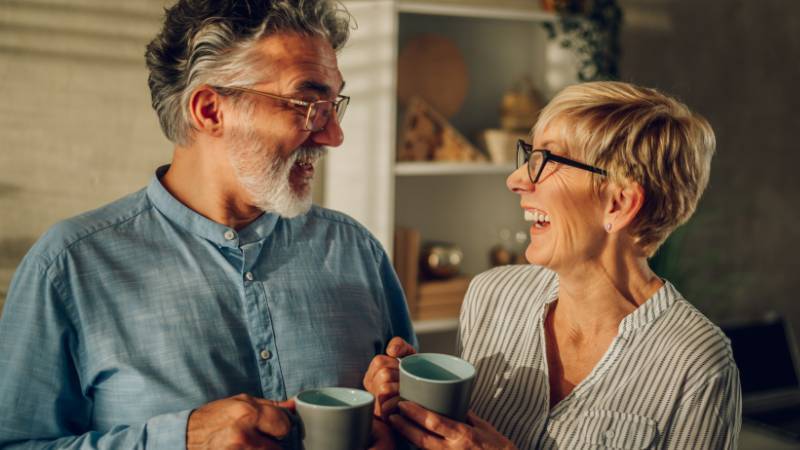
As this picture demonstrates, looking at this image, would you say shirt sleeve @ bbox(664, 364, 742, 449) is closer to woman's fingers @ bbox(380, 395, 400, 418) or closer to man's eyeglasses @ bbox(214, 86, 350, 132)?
woman's fingers @ bbox(380, 395, 400, 418)

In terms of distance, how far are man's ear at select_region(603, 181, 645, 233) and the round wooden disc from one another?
5.08 ft

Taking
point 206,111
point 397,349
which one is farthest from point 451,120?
point 397,349

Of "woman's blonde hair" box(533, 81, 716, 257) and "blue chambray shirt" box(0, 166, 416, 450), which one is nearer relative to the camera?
"blue chambray shirt" box(0, 166, 416, 450)

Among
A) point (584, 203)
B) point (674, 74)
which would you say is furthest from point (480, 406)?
point (674, 74)

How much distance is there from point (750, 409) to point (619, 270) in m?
1.87

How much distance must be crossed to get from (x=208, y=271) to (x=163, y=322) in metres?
0.12

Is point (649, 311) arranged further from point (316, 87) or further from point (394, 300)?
point (316, 87)

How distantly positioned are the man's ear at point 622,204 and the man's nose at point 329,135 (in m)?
0.50

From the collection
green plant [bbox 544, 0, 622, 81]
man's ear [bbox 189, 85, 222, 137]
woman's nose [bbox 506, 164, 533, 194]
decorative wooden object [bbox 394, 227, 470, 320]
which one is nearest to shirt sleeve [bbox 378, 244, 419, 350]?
woman's nose [bbox 506, 164, 533, 194]

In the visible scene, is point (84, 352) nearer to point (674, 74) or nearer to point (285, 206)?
point (285, 206)

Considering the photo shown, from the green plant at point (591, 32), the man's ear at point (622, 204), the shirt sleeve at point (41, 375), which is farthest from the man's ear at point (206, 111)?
the green plant at point (591, 32)

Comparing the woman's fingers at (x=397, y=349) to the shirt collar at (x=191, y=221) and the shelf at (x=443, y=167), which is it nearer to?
the shirt collar at (x=191, y=221)

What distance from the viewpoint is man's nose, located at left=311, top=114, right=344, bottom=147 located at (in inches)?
57.6

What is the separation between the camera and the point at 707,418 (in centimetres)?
133
